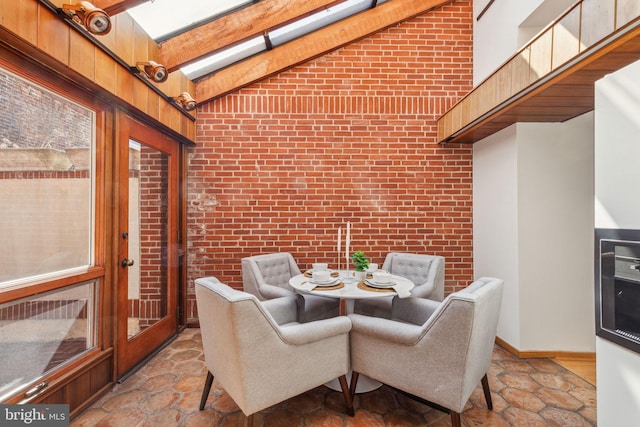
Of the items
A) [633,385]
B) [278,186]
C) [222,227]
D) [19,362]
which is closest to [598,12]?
[633,385]

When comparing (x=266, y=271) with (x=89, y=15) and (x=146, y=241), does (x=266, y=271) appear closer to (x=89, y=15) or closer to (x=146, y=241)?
(x=146, y=241)

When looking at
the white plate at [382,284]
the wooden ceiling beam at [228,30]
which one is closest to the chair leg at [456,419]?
the white plate at [382,284]

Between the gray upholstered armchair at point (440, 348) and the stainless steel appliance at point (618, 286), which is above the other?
the stainless steel appliance at point (618, 286)

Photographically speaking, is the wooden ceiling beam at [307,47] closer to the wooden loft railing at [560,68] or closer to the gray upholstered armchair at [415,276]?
the wooden loft railing at [560,68]

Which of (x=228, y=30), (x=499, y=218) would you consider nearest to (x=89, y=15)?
(x=228, y=30)

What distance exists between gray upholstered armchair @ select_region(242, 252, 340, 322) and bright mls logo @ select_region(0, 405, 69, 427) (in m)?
1.45

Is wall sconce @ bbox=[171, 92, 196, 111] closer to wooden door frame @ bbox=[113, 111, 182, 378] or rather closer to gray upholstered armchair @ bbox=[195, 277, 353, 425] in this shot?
wooden door frame @ bbox=[113, 111, 182, 378]

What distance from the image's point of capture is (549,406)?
6.40 ft

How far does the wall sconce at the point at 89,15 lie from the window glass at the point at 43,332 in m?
1.53

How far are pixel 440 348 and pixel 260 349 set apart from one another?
978 mm

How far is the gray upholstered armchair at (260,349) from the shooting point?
1.50 meters

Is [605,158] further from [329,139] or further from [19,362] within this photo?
[19,362]

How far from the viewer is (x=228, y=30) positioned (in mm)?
2441

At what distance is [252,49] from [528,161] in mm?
2985
